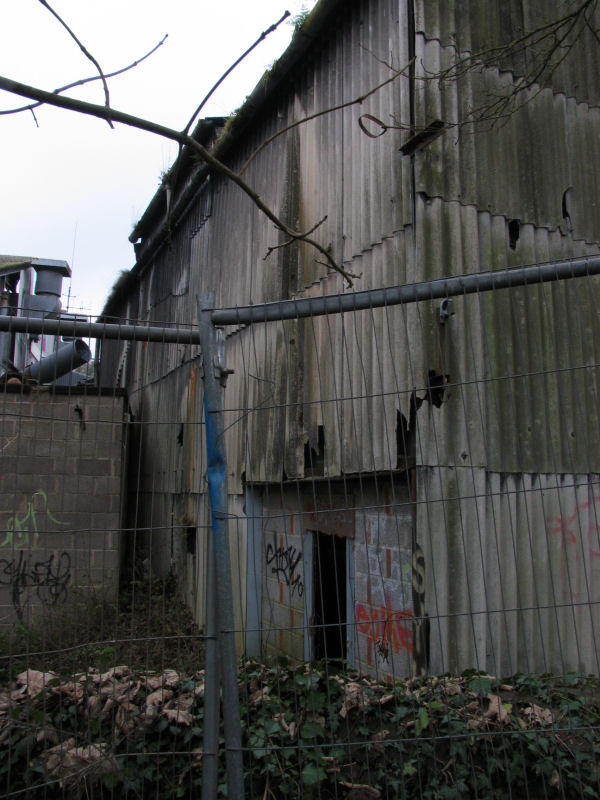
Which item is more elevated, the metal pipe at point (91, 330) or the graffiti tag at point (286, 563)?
the metal pipe at point (91, 330)

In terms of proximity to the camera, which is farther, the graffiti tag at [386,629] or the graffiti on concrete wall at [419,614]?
the graffiti tag at [386,629]

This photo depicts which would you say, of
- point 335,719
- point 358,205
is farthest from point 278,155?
point 335,719

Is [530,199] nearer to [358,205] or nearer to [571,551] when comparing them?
[358,205]

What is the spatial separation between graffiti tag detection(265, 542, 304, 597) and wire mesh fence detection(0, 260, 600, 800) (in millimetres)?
29

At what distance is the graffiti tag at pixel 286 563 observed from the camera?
5938 mm

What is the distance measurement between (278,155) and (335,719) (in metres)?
6.11

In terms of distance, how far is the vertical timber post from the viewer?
8.06 feet

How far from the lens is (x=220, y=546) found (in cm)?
262

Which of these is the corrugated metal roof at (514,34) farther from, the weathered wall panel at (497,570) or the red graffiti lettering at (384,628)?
the red graffiti lettering at (384,628)

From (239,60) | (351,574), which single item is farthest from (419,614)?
(239,60)

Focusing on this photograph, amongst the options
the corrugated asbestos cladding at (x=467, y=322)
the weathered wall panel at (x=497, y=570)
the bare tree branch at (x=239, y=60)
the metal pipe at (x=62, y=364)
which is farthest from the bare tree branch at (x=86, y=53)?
the metal pipe at (x=62, y=364)

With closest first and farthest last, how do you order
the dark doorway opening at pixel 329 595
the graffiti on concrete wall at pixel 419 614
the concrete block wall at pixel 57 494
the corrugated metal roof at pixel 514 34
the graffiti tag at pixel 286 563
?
the graffiti on concrete wall at pixel 419 614
the corrugated metal roof at pixel 514 34
the dark doorway opening at pixel 329 595
the graffiti tag at pixel 286 563
the concrete block wall at pixel 57 494

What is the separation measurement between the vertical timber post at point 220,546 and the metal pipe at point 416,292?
5.2 inches

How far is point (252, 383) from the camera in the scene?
6883 millimetres
